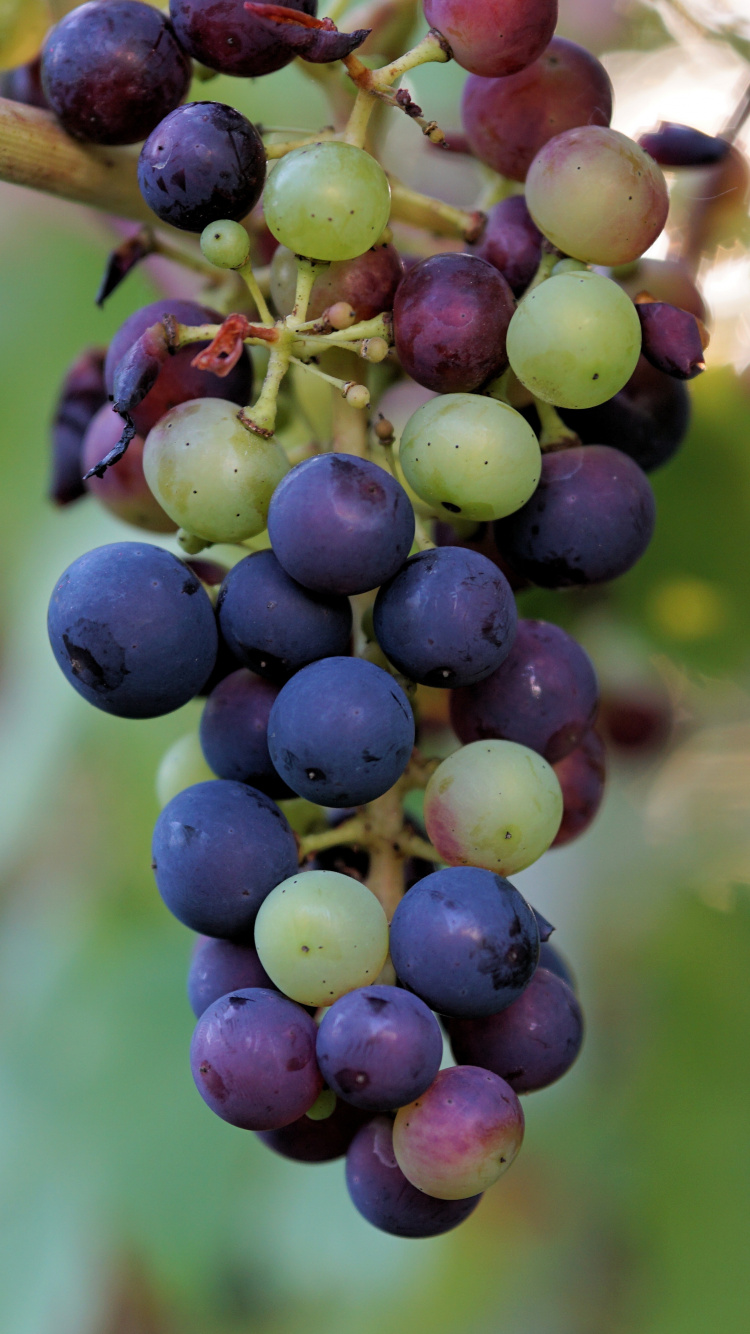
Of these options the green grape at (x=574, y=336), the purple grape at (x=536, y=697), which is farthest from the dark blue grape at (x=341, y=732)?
the green grape at (x=574, y=336)

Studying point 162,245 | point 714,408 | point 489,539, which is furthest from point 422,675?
point 714,408

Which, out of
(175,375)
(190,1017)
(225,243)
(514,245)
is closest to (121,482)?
(175,375)

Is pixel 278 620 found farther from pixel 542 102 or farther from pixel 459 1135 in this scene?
pixel 542 102

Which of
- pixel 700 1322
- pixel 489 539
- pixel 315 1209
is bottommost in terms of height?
pixel 315 1209

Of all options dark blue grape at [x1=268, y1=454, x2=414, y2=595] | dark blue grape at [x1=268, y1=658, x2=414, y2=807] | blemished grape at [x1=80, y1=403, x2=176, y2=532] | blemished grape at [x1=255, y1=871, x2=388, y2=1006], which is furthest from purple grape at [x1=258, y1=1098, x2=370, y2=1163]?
blemished grape at [x1=80, y1=403, x2=176, y2=532]

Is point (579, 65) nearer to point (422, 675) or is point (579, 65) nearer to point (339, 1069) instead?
point (422, 675)

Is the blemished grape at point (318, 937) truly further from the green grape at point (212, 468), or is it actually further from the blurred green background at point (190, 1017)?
the blurred green background at point (190, 1017)
